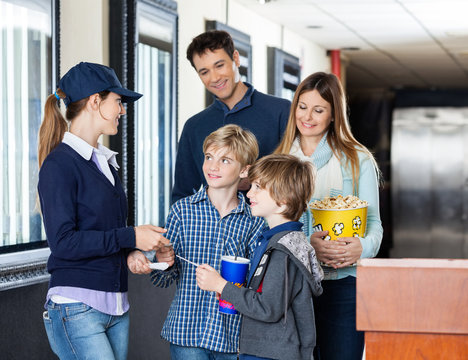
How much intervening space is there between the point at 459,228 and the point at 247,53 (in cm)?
455

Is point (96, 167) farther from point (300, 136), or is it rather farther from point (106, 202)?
point (300, 136)

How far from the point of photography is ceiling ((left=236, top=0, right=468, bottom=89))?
17.8 ft

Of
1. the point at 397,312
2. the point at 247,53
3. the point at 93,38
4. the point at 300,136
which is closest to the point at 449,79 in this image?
the point at 247,53

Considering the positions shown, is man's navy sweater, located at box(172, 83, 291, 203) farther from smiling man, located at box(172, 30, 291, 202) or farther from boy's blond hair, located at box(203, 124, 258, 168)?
boy's blond hair, located at box(203, 124, 258, 168)

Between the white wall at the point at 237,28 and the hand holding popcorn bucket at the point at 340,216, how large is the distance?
2506 mm

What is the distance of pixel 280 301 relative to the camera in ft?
5.31

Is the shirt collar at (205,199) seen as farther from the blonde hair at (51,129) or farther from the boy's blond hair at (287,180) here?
the blonde hair at (51,129)

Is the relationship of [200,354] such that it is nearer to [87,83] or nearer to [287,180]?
[287,180]

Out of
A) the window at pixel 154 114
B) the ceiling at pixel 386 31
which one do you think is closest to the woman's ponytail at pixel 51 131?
the window at pixel 154 114

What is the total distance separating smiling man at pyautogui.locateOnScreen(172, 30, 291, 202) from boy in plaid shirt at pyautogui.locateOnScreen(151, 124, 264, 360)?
45 centimetres

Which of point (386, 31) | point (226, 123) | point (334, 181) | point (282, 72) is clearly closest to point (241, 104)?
point (226, 123)

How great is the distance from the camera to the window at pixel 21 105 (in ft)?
8.38

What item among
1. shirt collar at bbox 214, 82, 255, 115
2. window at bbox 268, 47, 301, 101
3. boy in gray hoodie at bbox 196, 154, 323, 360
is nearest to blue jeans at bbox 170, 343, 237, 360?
boy in gray hoodie at bbox 196, 154, 323, 360

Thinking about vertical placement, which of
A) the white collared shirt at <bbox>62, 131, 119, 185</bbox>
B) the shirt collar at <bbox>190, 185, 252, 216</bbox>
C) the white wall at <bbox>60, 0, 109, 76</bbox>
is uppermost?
the white wall at <bbox>60, 0, 109, 76</bbox>
